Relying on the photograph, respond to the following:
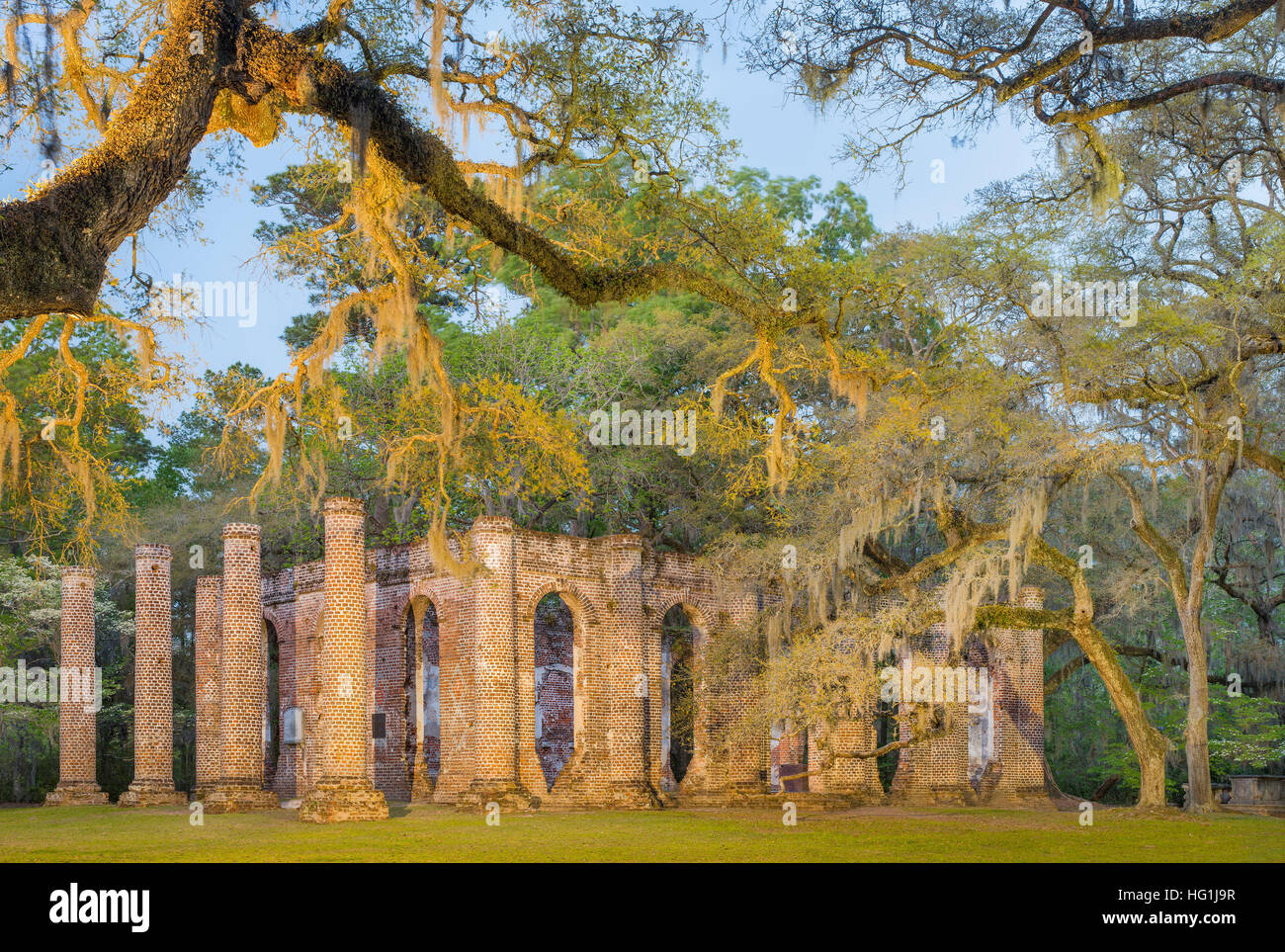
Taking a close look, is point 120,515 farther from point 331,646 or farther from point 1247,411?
point 1247,411

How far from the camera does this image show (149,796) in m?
28.8

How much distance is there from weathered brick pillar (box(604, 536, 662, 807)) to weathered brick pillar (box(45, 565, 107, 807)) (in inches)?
474

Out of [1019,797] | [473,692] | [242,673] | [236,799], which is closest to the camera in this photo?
[473,692]

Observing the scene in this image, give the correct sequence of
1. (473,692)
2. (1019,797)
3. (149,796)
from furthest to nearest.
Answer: (1019,797) < (149,796) < (473,692)

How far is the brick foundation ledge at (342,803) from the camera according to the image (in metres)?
22.3

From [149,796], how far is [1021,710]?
63.0 feet

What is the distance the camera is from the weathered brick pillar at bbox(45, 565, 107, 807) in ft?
98.9

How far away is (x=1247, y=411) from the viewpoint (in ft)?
73.8

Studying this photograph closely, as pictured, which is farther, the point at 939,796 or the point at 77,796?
the point at 939,796

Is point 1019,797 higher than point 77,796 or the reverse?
the reverse

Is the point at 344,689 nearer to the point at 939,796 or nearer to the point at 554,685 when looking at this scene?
the point at 554,685

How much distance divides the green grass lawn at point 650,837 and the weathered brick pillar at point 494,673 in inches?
34.6

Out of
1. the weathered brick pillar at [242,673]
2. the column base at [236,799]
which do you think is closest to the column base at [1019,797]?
the column base at [236,799]

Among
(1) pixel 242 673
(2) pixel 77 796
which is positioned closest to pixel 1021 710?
(1) pixel 242 673
